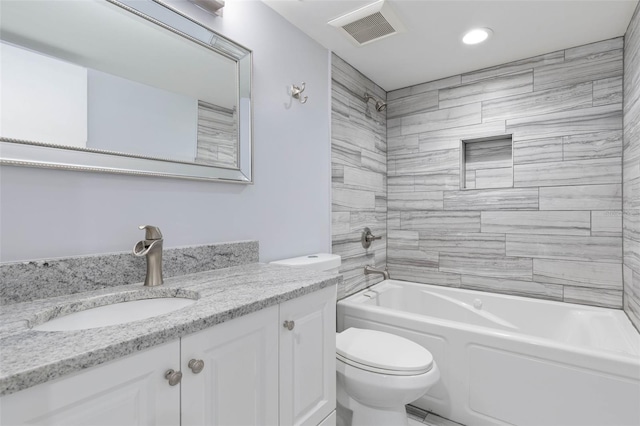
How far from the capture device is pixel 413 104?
2955mm

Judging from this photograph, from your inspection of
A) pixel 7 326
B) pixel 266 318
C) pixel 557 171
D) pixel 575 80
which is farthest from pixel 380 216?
pixel 7 326

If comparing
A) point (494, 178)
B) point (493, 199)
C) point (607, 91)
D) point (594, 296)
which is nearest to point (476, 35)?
point (607, 91)

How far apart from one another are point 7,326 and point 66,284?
0.97 feet

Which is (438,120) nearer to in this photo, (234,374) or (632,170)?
(632,170)

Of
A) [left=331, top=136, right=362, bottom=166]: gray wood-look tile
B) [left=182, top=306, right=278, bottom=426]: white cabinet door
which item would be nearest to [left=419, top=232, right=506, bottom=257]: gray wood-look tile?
[left=331, top=136, right=362, bottom=166]: gray wood-look tile

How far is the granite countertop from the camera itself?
22.7 inches

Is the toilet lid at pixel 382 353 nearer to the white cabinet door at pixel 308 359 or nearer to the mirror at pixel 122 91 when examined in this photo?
the white cabinet door at pixel 308 359

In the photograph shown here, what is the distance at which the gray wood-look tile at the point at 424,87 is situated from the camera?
2.75 m

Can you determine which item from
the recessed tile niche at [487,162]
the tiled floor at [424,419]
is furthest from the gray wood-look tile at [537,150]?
the tiled floor at [424,419]

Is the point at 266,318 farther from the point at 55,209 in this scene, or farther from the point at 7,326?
the point at 55,209

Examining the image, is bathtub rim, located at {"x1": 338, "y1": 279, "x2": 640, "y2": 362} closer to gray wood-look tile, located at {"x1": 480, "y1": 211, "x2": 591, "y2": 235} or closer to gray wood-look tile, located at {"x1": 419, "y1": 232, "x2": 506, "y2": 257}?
gray wood-look tile, located at {"x1": 419, "y1": 232, "x2": 506, "y2": 257}

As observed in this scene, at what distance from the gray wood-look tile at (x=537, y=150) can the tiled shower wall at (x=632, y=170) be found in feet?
1.20

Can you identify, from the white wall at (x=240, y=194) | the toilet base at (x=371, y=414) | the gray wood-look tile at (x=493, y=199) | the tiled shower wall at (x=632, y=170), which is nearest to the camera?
the white wall at (x=240, y=194)

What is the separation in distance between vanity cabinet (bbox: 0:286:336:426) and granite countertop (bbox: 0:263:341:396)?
32 millimetres
